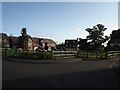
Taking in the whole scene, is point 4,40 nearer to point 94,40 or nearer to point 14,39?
point 14,39

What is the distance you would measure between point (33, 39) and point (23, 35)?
24.1 metres

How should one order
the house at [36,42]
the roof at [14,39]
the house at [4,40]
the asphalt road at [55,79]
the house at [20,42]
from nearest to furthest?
the asphalt road at [55,79] < the house at [4,40] < the house at [20,42] < the roof at [14,39] < the house at [36,42]

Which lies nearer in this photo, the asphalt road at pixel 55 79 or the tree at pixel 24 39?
the asphalt road at pixel 55 79

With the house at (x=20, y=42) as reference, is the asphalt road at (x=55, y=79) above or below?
below

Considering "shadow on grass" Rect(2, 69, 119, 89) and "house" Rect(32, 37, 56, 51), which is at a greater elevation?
"house" Rect(32, 37, 56, 51)

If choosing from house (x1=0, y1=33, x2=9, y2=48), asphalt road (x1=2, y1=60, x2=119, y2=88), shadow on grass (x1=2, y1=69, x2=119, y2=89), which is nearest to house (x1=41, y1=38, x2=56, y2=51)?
house (x1=0, y1=33, x2=9, y2=48)

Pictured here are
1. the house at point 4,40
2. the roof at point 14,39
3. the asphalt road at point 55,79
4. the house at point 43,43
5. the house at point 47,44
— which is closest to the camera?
the asphalt road at point 55,79

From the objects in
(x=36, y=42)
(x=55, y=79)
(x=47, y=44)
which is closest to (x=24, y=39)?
(x=36, y=42)

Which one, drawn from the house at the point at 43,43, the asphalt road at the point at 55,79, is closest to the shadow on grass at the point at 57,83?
the asphalt road at the point at 55,79

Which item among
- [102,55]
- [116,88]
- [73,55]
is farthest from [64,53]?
[116,88]

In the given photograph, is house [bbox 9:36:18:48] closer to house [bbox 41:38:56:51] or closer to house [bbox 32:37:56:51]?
house [bbox 32:37:56:51]

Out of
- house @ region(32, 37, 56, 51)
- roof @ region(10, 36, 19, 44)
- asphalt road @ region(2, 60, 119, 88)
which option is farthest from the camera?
house @ region(32, 37, 56, 51)

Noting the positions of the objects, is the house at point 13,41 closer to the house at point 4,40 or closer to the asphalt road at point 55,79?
the house at point 4,40

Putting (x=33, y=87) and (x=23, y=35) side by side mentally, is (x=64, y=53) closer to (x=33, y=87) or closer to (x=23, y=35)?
(x=33, y=87)
